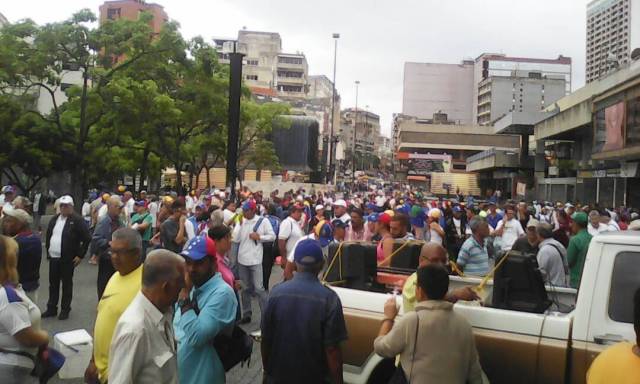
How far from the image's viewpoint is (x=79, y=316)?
8430 millimetres

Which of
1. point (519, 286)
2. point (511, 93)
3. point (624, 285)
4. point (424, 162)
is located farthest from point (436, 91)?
point (624, 285)

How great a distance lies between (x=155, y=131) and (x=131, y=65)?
3.65 m

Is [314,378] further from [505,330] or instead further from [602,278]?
[602,278]

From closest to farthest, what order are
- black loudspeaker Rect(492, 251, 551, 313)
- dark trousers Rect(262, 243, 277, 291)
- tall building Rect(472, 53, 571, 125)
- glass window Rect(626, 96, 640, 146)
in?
black loudspeaker Rect(492, 251, 551, 313) → dark trousers Rect(262, 243, 277, 291) → glass window Rect(626, 96, 640, 146) → tall building Rect(472, 53, 571, 125)

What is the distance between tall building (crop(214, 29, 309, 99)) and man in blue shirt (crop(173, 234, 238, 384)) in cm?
11267

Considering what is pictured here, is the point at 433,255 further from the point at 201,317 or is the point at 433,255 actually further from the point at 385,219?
the point at 385,219

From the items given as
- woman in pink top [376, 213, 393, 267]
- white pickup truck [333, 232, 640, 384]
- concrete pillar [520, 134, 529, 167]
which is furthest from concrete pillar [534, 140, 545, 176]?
white pickup truck [333, 232, 640, 384]

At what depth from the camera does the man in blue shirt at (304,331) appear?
3.75 metres

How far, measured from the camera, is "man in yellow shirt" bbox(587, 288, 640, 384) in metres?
2.52

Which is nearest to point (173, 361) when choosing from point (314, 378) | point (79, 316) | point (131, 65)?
point (314, 378)

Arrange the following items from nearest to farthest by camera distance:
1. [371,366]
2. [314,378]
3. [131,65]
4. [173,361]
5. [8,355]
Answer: [173,361]
[8,355]
[314,378]
[371,366]
[131,65]

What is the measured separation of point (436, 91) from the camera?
152 m

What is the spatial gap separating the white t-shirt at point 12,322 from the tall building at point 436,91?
488 feet

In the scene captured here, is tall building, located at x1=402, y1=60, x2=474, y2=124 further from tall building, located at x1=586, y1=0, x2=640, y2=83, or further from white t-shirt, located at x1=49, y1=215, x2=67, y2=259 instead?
white t-shirt, located at x1=49, y1=215, x2=67, y2=259
